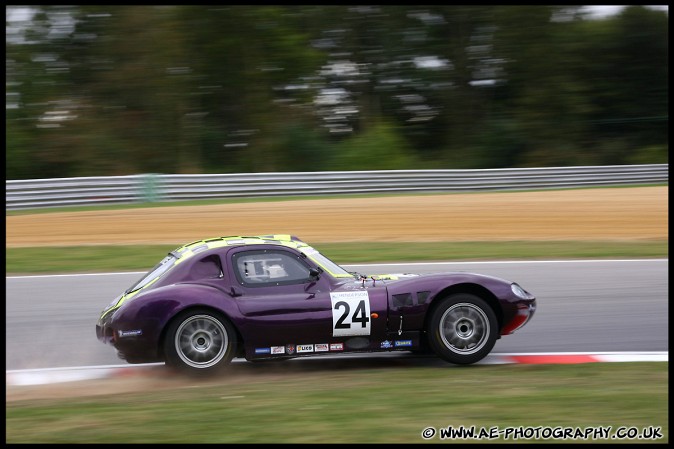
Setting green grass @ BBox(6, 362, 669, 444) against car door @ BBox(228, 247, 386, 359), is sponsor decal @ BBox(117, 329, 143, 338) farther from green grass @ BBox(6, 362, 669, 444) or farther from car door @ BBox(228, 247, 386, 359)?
car door @ BBox(228, 247, 386, 359)

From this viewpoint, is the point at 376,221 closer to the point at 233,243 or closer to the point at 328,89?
the point at 233,243

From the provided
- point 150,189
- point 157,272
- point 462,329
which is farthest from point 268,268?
point 150,189

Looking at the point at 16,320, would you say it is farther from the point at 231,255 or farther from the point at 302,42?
the point at 302,42

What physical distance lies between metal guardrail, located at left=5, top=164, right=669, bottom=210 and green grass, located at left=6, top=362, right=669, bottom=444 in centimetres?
Answer: 1354

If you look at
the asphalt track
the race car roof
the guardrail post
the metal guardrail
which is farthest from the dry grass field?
the race car roof

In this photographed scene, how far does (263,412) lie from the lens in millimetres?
5941

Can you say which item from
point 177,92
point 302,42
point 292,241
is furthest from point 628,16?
point 292,241

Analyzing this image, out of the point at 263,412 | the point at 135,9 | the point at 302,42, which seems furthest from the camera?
the point at 302,42

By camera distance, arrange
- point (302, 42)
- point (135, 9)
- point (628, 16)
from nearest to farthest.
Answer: point (135, 9)
point (302, 42)
point (628, 16)

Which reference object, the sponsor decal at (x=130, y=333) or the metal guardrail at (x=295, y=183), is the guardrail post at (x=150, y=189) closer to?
the metal guardrail at (x=295, y=183)

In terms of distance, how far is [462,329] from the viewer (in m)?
7.39

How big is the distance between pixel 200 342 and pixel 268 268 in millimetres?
896

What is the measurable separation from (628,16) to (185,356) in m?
30.4

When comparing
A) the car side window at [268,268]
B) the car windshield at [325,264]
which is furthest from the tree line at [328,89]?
the car side window at [268,268]
